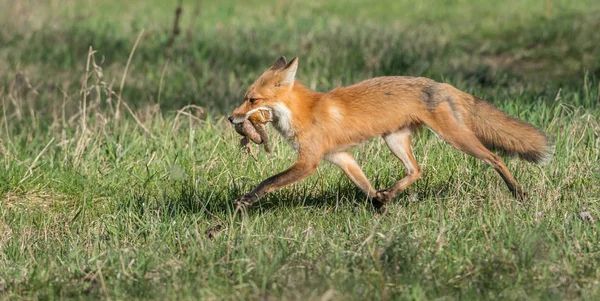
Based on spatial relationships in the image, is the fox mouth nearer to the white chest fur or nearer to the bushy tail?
the white chest fur

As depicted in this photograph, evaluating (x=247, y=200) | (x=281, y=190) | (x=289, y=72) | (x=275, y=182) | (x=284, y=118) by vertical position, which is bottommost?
(x=281, y=190)

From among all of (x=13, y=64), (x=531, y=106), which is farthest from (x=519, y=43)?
(x=13, y=64)

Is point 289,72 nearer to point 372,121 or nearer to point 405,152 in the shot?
point 372,121

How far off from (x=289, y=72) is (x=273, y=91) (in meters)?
0.16

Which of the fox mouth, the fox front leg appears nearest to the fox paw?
the fox front leg

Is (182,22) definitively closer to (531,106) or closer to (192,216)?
(531,106)

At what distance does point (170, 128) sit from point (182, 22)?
6.55 metres

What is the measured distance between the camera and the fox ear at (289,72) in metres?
5.52

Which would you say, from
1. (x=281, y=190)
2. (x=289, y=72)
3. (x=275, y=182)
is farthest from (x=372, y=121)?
(x=281, y=190)

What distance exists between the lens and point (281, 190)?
246 inches

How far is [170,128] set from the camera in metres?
7.65

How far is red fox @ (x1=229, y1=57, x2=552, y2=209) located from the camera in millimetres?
5547

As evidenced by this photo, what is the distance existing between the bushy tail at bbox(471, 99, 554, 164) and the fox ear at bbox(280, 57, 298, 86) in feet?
4.09

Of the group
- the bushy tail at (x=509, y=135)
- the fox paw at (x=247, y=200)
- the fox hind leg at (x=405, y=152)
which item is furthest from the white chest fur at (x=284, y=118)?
the bushy tail at (x=509, y=135)
